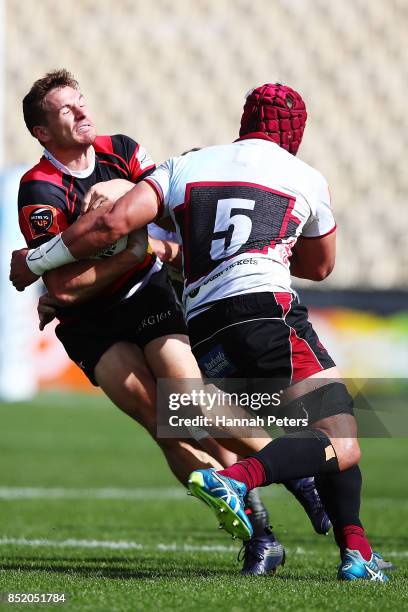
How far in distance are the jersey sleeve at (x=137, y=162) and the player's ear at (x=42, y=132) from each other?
48 centimetres

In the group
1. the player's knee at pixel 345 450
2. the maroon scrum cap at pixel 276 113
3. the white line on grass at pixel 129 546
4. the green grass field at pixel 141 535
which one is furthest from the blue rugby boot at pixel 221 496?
the white line on grass at pixel 129 546

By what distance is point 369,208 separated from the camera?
31.4 meters

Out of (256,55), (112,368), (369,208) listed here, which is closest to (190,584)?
(112,368)

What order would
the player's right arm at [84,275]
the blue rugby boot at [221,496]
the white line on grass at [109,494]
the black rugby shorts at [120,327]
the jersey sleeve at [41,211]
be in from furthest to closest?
1. the white line on grass at [109,494]
2. the black rugby shorts at [120,327]
3. the jersey sleeve at [41,211]
4. the player's right arm at [84,275]
5. the blue rugby boot at [221,496]

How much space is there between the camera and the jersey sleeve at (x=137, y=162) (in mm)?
6055

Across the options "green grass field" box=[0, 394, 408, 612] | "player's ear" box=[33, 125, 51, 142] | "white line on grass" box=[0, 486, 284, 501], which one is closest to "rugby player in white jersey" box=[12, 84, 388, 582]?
"green grass field" box=[0, 394, 408, 612]

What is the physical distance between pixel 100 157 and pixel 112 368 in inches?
43.8

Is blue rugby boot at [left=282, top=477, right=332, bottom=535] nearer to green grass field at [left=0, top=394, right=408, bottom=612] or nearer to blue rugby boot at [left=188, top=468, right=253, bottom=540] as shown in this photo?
green grass field at [left=0, top=394, right=408, bottom=612]

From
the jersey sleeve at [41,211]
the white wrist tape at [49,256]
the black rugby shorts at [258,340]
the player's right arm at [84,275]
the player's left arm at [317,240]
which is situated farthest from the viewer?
the jersey sleeve at [41,211]

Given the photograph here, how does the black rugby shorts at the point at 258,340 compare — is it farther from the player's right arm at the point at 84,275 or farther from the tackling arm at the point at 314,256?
the player's right arm at the point at 84,275

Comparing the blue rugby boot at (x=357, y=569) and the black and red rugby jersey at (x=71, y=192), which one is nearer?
the blue rugby boot at (x=357, y=569)

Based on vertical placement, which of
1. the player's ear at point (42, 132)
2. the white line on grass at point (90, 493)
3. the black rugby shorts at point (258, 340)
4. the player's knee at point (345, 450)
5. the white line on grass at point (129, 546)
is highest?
the player's ear at point (42, 132)

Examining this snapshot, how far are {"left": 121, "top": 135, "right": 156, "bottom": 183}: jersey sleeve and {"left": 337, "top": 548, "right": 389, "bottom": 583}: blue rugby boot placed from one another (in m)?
2.28

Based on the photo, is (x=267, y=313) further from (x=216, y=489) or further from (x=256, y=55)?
(x=256, y=55)
